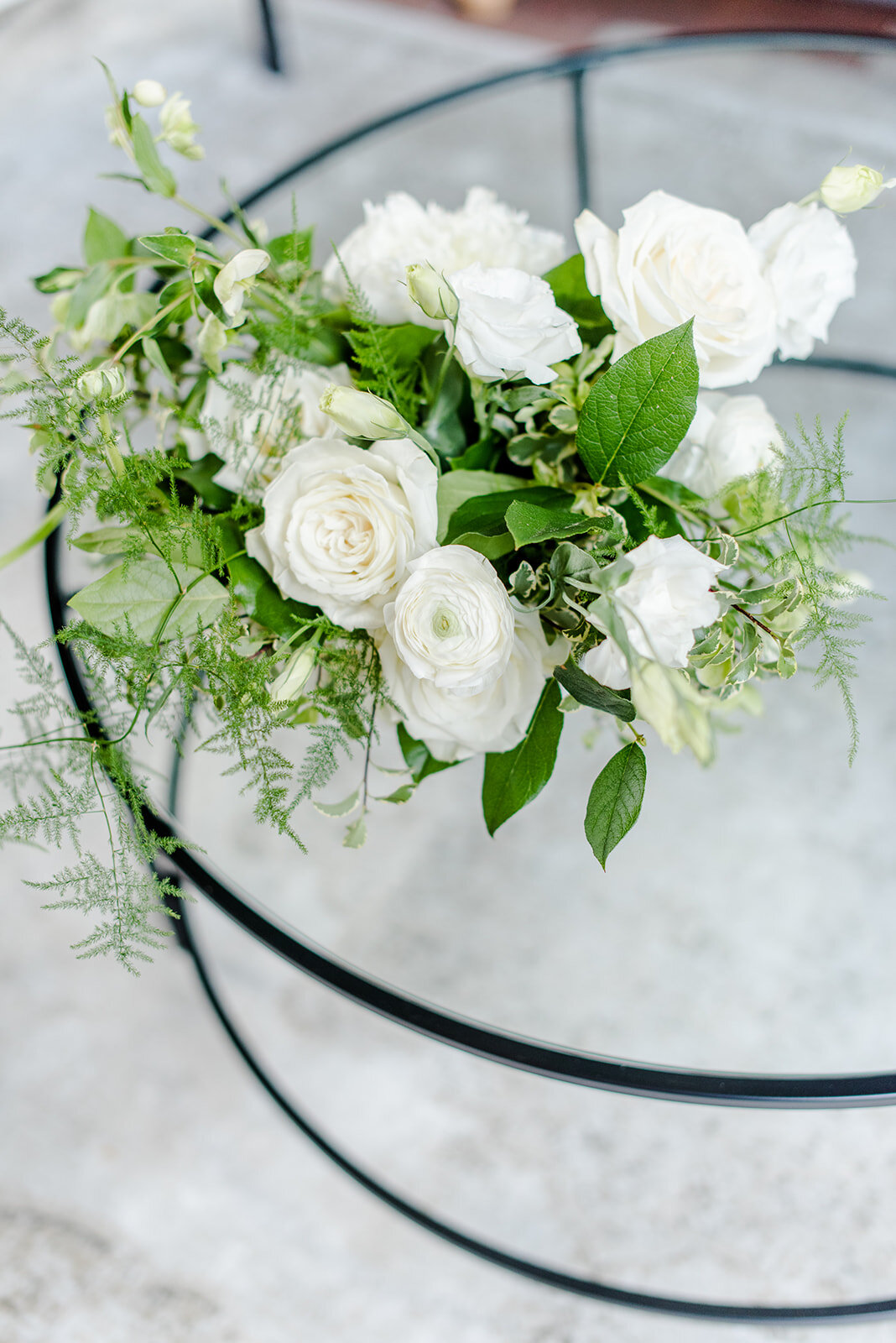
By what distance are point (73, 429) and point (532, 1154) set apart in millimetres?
707

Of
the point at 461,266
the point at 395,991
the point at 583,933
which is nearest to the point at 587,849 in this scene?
the point at 583,933

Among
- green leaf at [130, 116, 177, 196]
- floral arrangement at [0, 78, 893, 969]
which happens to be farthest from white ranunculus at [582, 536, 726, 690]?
green leaf at [130, 116, 177, 196]

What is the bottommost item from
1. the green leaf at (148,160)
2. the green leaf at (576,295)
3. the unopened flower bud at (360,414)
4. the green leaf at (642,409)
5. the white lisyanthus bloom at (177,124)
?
the unopened flower bud at (360,414)

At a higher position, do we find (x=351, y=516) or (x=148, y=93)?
(x=148, y=93)

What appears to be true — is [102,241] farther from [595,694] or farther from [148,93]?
[595,694]

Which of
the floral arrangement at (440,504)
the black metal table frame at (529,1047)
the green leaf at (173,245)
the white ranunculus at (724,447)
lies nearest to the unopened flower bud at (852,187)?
the floral arrangement at (440,504)

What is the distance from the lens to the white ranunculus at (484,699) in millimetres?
473

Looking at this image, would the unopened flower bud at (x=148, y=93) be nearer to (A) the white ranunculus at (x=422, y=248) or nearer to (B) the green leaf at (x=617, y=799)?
(A) the white ranunculus at (x=422, y=248)

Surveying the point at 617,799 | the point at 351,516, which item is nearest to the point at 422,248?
the point at 351,516

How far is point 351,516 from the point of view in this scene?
1.53 feet

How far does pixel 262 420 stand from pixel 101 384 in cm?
8

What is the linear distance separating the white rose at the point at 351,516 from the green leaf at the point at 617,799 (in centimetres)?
13

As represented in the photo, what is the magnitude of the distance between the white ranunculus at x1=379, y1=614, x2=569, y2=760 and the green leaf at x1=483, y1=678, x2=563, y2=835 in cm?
1

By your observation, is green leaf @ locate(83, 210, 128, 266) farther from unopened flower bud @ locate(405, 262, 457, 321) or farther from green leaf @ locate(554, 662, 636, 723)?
green leaf @ locate(554, 662, 636, 723)
